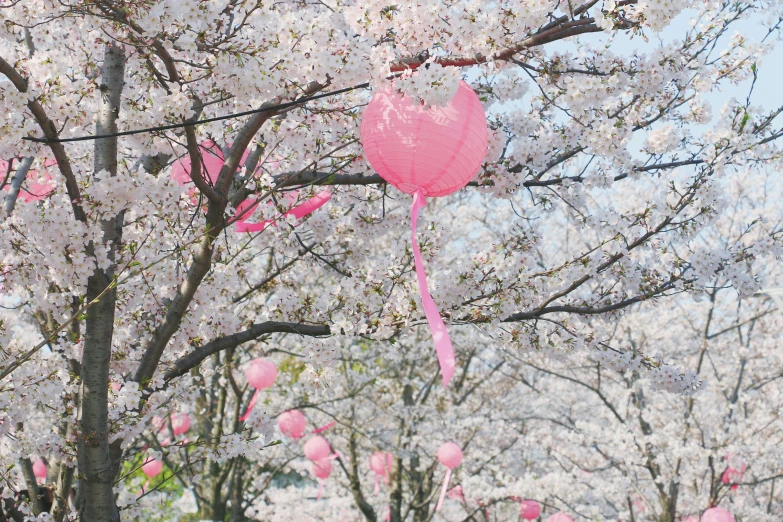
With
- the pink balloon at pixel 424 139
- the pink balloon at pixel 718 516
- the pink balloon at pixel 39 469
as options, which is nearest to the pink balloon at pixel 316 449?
the pink balloon at pixel 39 469

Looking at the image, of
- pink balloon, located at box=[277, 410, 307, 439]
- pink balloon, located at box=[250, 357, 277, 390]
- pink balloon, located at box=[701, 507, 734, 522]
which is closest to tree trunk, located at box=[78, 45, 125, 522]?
pink balloon, located at box=[250, 357, 277, 390]

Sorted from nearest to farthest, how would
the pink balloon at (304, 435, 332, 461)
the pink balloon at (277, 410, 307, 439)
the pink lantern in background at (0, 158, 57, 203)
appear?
1. the pink lantern in background at (0, 158, 57, 203)
2. the pink balloon at (277, 410, 307, 439)
3. the pink balloon at (304, 435, 332, 461)

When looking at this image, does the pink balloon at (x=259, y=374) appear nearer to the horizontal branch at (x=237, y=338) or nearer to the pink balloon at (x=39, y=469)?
the horizontal branch at (x=237, y=338)

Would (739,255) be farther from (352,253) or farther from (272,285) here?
(272,285)

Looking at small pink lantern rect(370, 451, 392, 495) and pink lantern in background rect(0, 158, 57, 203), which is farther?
small pink lantern rect(370, 451, 392, 495)

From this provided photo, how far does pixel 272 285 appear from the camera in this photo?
4.88 meters

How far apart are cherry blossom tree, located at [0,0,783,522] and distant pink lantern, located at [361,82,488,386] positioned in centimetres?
16

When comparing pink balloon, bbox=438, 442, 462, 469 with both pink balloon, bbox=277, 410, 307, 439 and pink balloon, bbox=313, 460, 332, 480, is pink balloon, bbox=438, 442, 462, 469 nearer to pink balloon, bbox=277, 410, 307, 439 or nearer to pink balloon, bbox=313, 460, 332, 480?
pink balloon, bbox=277, 410, 307, 439

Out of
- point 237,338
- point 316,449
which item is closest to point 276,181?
point 237,338

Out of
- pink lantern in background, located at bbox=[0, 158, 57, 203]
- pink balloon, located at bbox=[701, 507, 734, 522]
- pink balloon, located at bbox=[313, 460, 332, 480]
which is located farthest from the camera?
pink balloon, located at bbox=[313, 460, 332, 480]

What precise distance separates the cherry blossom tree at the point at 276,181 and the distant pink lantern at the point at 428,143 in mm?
161

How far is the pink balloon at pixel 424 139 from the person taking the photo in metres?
2.62

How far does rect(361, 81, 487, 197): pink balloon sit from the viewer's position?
2615 millimetres

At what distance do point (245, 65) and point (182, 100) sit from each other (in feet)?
1.14
